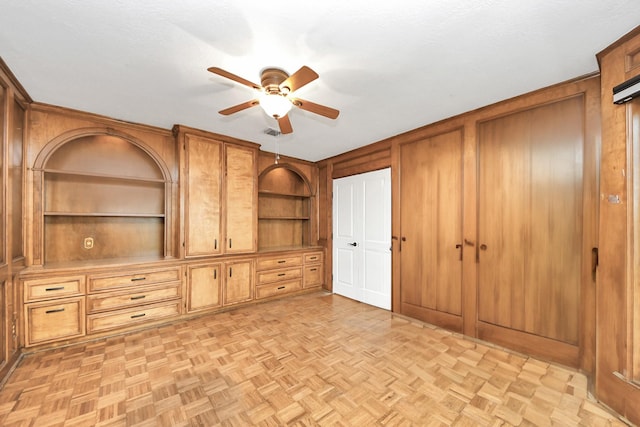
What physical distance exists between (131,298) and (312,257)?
2699 millimetres

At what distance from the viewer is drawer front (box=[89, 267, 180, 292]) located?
8.91 feet

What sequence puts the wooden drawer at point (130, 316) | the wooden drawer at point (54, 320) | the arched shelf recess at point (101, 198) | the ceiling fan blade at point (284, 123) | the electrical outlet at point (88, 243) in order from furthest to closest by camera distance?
the electrical outlet at point (88, 243) < the arched shelf recess at point (101, 198) < the wooden drawer at point (130, 316) < the wooden drawer at point (54, 320) < the ceiling fan blade at point (284, 123)

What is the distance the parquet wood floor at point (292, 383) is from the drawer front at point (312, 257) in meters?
1.69

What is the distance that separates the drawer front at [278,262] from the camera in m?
3.98

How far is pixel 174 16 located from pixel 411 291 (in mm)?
3579

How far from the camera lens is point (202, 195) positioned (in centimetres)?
341

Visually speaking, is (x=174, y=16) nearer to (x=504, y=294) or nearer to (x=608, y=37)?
(x=608, y=37)

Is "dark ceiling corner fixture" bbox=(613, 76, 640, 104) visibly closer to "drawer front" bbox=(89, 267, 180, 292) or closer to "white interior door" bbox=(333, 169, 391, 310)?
"white interior door" bbox=(333, 169, 391, 310)

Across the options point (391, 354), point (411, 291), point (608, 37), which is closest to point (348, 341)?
point (391, 354)

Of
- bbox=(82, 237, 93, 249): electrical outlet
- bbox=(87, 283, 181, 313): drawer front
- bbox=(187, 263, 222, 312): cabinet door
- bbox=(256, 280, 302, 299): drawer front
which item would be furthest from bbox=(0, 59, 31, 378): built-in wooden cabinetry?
bbox=(256, 280, 302, 299): drawer front

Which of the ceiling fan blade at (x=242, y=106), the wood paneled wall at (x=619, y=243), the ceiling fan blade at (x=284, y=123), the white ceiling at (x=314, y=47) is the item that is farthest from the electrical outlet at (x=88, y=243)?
the wood paneled wall at (x=619, y=243)

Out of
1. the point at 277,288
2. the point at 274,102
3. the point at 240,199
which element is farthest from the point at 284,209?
the point at 274,102

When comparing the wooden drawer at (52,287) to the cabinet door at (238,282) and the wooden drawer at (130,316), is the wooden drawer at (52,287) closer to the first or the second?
the wooden drawer at (130,316)

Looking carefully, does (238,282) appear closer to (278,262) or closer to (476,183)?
(278,262)
